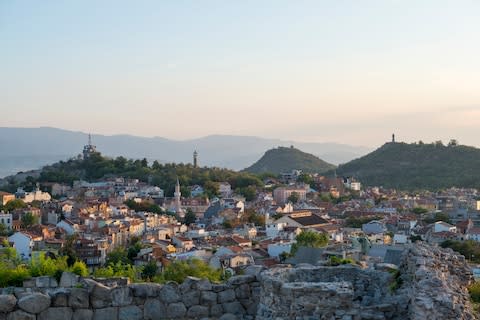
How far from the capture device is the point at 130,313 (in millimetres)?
6234

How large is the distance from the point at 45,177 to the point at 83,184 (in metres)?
7.07

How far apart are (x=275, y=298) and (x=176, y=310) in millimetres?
1114

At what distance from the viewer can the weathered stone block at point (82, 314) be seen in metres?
6.09

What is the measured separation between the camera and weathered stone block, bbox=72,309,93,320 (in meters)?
6.09

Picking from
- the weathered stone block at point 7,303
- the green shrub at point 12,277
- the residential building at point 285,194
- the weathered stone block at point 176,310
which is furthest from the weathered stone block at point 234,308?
the residential building at point 285,194

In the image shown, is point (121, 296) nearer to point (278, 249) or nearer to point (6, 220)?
point (278, 249)

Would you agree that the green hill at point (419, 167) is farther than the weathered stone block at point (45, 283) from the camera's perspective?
Yes

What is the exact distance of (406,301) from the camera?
5883 millimetres

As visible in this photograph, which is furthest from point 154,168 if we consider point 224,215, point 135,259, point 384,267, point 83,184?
point 384,267

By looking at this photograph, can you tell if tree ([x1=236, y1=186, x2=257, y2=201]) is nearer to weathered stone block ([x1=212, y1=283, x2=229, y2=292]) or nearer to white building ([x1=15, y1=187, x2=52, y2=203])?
white building ([x1=15, y1=187, x2=52, y2=203])

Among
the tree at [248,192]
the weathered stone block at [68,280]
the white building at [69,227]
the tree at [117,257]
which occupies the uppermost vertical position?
the weathered stone block at [68,280]

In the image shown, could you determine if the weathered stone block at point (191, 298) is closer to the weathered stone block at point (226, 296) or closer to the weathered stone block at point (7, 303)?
the weathered stone block at point (226, 296)

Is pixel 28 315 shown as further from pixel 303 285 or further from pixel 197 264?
pixel 197 264

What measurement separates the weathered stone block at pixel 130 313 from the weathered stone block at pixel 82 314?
279 mm
